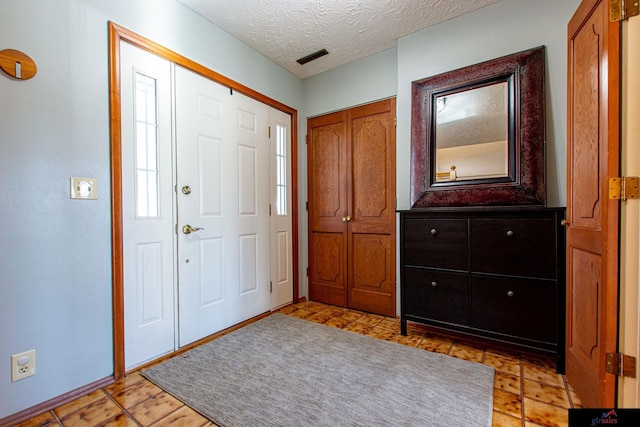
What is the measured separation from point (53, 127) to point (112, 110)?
1.03ft

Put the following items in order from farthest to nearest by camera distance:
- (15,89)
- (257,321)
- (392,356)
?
(257,321) < (392,356) < (15,89)

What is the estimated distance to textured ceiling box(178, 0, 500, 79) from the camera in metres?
2.10

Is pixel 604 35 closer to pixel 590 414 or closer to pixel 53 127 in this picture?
pixel 590 414

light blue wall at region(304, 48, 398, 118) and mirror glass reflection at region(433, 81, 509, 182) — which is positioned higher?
light blue wall at region(304, 48, 398, 118)

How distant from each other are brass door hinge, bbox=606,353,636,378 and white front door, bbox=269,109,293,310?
247cm

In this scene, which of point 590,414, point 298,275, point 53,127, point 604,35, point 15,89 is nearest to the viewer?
point 590,414

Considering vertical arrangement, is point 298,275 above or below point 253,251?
below

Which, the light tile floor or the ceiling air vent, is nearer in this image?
the light tile floor

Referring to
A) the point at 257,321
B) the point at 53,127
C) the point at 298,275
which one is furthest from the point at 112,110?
the point at 298,275

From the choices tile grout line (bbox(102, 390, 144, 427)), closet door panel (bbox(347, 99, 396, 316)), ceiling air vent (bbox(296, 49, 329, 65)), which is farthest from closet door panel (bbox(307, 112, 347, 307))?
tile grout line (bbox(102, 390, 144, 427))

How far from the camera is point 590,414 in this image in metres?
0.53

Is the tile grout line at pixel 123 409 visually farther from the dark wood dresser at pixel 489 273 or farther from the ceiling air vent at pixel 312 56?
the ceiling air vent at pixel 312 56

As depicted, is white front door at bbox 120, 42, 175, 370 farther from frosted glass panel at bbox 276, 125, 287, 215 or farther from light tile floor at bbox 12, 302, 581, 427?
frosted glass panel at bbox 276, 125, 287, 215

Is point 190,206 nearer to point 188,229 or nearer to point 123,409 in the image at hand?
point 188,229
